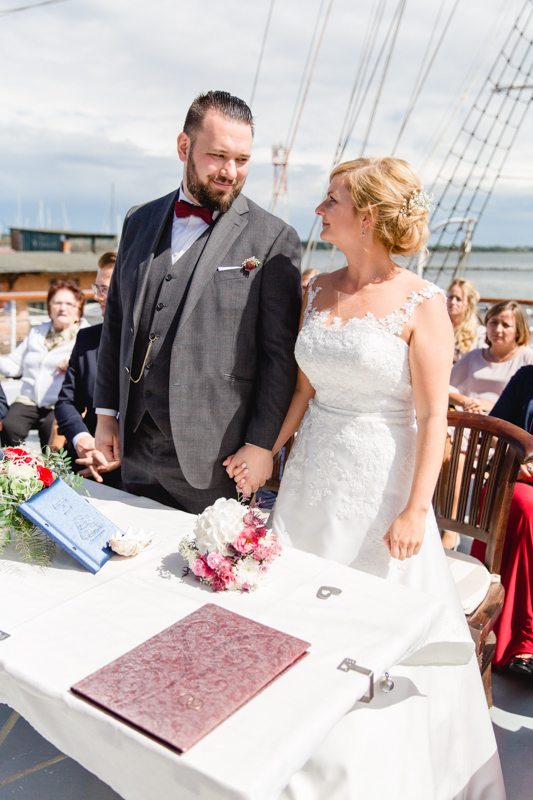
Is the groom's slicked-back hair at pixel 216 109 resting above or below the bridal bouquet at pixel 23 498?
above

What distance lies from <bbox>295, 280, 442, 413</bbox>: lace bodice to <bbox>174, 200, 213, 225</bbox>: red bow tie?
47 cm

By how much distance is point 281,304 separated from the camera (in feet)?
6.10

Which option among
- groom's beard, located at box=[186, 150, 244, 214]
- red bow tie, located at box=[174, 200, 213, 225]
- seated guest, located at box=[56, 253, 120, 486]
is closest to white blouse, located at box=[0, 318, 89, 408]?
seated guest, located at box=[56, 253, 120, 486]

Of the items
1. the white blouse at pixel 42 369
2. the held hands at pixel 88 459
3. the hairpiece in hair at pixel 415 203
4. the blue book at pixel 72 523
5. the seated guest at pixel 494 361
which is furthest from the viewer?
the white blouse at pixel 42 369

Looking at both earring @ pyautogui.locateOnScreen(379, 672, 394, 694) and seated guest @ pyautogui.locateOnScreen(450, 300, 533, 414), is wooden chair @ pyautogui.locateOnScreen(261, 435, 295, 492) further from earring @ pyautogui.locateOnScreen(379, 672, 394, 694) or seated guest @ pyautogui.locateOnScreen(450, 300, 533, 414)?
seated guest @ pyautogui.locateOnScreen(450, 300, 533, 414)

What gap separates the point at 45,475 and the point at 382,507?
1.00m

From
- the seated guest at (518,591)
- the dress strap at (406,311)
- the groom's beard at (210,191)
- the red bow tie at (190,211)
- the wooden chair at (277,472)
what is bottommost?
the seated guest at (518,591)

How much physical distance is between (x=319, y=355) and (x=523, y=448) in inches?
28.6

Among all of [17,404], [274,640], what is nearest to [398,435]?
[274,640]

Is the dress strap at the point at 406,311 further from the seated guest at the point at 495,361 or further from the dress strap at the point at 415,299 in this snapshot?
the seated guest at the point at 495,361

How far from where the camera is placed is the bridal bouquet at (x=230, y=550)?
129 cm

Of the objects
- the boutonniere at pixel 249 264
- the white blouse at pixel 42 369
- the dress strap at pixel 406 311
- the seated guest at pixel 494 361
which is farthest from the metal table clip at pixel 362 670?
the white blouse at pixel 42 369

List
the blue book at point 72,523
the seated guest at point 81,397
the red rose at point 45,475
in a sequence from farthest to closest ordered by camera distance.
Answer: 1. the seated guest at point 81,397
2. the red rose at point 45,475
3. the blue book at point 72,523

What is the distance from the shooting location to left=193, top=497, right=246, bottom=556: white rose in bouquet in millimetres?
1324
